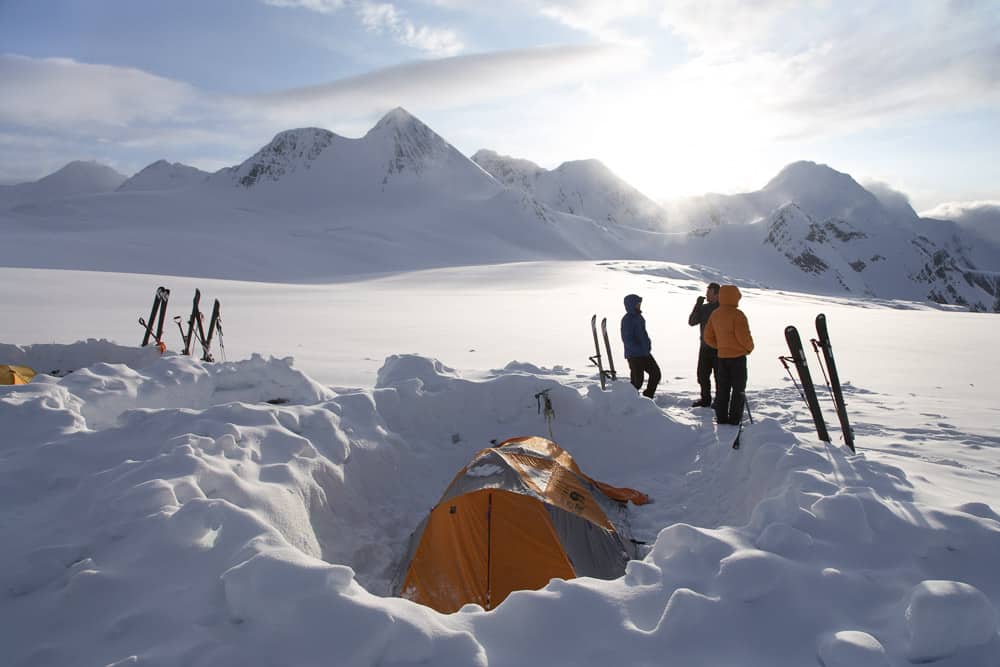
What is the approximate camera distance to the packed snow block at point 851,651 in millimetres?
2252

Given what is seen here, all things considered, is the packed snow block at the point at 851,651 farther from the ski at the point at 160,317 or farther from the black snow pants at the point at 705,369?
the ski at the point at 160,317

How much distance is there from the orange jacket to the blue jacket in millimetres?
1805

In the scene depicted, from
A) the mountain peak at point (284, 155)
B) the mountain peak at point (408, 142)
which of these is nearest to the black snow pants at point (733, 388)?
the mountain peak at point (408, 142)

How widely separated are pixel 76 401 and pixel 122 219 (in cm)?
6642

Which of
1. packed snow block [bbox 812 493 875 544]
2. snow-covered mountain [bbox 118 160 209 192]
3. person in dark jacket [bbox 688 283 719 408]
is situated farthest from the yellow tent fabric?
snow-covered mountain [bbox 118 160 209 192]

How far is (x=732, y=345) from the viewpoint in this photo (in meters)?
6.69

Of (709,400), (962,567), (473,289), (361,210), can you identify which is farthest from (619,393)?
(361,210)

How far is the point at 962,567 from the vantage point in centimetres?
299

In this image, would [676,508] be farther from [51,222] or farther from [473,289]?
[51,222]

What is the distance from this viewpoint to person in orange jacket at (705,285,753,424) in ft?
21.8

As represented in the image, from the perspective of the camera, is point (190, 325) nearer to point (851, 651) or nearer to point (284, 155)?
point (851, 651)

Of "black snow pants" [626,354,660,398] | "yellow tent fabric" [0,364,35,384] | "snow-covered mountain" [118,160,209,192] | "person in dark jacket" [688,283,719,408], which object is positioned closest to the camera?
"yellow tent fabric" [0,364,35,384]

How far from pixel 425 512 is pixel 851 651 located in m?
4.27

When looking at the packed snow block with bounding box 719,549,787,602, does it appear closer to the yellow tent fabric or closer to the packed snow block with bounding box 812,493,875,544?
the packed snow block with bounding box 812,493,875,544
